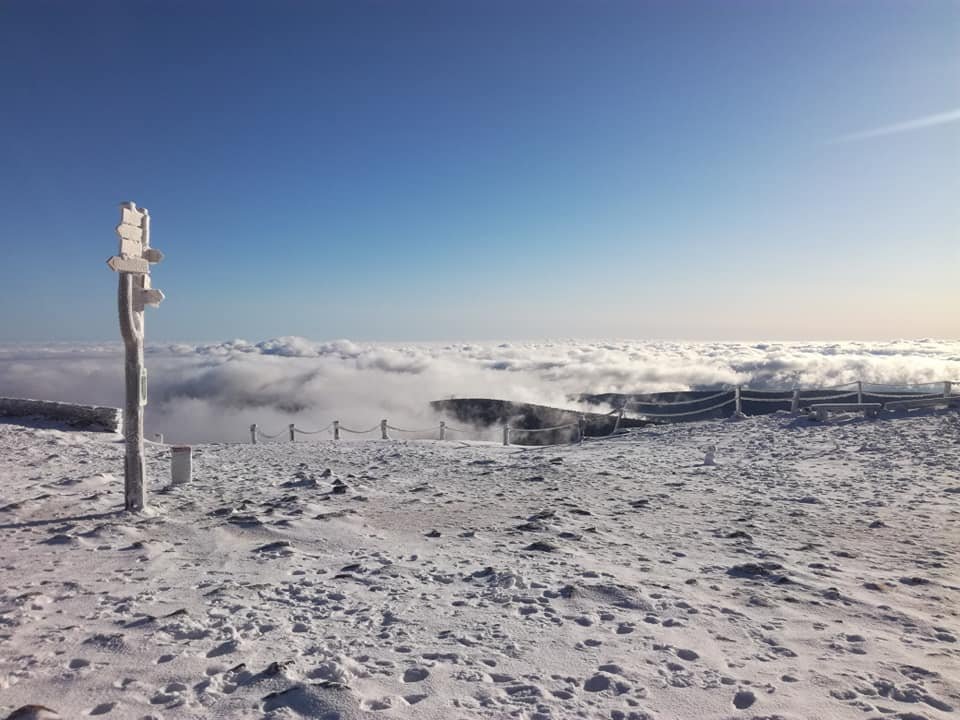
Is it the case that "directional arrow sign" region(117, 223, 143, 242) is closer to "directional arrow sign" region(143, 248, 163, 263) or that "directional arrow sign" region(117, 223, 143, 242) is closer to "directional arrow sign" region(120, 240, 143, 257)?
"directional arrow sign" region(120, 240, 143, 257)

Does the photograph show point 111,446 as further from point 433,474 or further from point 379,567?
point 379,567

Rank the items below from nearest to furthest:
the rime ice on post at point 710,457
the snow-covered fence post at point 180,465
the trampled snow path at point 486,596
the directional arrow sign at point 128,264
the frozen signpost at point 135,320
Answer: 1. the trampled snow path at point 486,596
2. the directional arrow sign at point 128,264
3. the frozen signpost at point 135,320
4. the snow-covered fence post at point 180,465
5. the rime ice on post at point 710,457

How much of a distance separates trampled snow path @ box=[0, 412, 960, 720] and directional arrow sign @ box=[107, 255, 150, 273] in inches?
126

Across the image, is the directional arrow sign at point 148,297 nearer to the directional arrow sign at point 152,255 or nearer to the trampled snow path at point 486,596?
the directional arrow sign at point 152,255

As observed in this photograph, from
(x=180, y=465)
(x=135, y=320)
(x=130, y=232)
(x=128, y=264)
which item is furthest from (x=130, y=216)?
(x=180, y=465)

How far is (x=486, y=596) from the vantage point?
522 centimetres

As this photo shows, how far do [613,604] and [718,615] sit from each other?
2.69ft

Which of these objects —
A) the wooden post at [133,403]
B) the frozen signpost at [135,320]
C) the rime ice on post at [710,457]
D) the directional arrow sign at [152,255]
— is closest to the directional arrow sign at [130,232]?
the frozen signpost at [135,320]

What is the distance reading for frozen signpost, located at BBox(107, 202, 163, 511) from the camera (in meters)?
7.84

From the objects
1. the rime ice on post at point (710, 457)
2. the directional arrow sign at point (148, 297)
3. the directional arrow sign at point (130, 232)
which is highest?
the directional arrow sign at point (130, 232)

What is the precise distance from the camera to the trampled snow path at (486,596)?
359cm

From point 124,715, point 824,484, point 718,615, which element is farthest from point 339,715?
point 824,484

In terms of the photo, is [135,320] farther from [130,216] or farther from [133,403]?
[130,216]

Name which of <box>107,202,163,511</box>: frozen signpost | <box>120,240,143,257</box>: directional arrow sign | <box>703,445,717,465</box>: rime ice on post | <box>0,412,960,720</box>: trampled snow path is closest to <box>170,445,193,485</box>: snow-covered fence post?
<box>0,412,960,720</box>: trampled snow path
